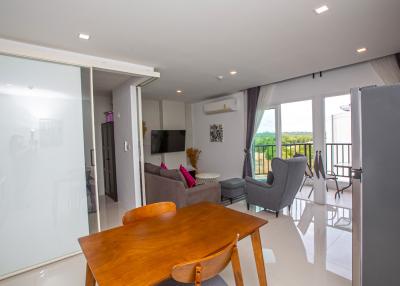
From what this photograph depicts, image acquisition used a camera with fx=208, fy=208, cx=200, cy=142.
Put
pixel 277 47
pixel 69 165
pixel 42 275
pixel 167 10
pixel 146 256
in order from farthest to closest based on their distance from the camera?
pixel 277 47, pixel 69 165, pixel 42 275, pixel 167 10, pixel 146 256

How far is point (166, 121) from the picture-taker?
6.04m

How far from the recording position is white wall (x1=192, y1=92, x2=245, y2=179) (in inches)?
209

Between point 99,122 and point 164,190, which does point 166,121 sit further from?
point 164,190

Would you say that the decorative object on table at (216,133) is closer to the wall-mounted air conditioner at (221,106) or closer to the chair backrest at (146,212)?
the wall-mounted air conditioner at (221,106)

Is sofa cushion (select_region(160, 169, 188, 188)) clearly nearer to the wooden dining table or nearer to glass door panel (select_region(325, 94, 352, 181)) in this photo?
the wooden dining table

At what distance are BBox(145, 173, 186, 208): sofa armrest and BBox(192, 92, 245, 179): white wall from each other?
2457mm

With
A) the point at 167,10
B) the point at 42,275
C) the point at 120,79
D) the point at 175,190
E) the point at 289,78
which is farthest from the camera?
the point at 289,78

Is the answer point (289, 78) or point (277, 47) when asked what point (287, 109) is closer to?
point (289, 78)

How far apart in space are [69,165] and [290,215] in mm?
3228

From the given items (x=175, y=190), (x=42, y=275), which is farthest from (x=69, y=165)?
(x=175, y=190)

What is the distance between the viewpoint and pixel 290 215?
3.33 m

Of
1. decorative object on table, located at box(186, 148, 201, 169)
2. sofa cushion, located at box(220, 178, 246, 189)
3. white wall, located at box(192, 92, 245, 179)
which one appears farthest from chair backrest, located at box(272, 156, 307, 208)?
decorative object on table, located at box(186, 148, 201, 169)

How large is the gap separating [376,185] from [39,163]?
9.53 feet

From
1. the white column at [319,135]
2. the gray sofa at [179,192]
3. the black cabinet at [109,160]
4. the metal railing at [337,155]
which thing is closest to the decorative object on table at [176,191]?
the gray sofa at [179,192]
